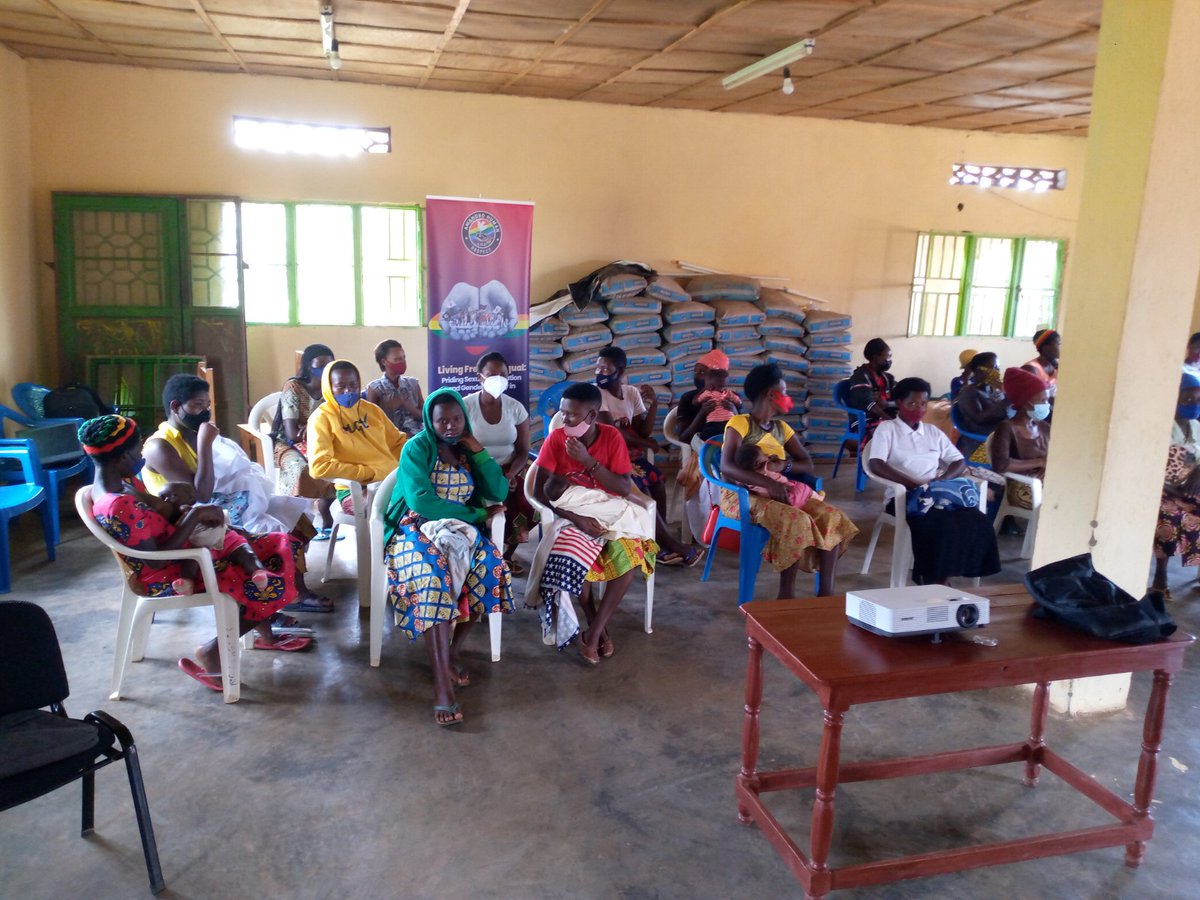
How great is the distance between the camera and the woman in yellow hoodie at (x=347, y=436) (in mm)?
4293

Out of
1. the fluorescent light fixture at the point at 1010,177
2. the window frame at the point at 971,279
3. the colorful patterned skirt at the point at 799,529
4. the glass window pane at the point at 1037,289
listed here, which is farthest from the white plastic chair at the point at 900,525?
the glass window pane at the point at 1037,289

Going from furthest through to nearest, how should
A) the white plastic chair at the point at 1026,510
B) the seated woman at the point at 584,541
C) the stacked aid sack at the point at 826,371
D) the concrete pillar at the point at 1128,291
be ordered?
1. the stacked aid sack at the point at 826,371
2. the white plastic chair at the point at 1026,510
3. the seated woman at the point at 584,541
4. the concrete pillar at the point at 1128,291

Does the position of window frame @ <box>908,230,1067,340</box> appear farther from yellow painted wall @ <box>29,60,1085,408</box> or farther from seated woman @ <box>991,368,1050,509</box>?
seated woman @ <box>991,368,1050,509</box>

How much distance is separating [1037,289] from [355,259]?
7.43 m

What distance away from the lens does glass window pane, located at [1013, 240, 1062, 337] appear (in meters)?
9.49

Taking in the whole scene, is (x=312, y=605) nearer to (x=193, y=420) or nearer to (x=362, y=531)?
(x=362, y=531)

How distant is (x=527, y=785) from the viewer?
282 centimetres

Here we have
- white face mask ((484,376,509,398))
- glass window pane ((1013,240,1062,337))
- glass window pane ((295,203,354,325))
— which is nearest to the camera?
white face mask ((484,376,509,398))

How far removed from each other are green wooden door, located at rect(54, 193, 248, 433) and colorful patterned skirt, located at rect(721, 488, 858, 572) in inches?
190

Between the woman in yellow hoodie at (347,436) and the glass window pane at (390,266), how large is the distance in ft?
10.4

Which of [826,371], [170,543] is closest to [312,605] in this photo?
[170,543]

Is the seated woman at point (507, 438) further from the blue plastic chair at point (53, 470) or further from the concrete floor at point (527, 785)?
the blue plastic chair at point (53, 470)

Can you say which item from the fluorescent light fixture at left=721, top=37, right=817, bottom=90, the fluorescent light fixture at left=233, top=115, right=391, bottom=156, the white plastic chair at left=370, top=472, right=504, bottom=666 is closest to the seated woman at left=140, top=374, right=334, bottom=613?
the white plastic chair at left=370, top=472, right=504, bottom=666

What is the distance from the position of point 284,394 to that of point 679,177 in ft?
15.0
